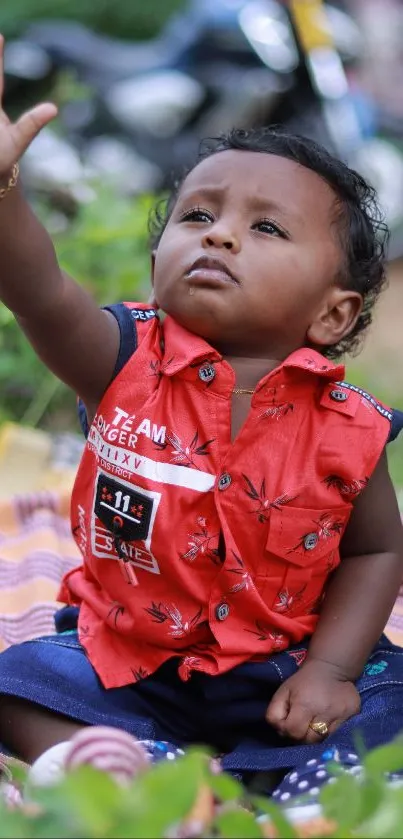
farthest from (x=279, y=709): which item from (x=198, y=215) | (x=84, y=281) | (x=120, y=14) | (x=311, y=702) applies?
(x=120, y=14)

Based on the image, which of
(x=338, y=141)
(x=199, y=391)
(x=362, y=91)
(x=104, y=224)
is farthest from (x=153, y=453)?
(x=362, y=91)

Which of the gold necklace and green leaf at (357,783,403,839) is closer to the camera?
green leaf at (357,783,403,839)

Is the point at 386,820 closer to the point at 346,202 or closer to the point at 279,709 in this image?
the point at 279,709

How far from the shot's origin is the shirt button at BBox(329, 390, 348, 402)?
1.73m

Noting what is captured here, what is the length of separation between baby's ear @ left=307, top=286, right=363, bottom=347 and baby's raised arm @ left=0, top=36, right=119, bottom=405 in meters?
0.32

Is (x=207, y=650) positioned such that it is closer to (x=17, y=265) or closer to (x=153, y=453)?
(x=153, y=453)

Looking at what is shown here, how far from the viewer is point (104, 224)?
3506mm

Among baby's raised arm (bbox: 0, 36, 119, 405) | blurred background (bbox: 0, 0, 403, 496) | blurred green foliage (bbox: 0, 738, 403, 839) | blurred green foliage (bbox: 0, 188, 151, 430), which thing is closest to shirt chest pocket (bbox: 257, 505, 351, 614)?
baby's raised arm (bbox: 0, 36, 119, 405)

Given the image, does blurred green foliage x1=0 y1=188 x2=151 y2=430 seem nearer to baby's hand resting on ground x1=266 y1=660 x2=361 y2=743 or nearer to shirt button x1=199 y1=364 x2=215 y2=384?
shirt button x1=199 y1=364 x2=215 y2=384

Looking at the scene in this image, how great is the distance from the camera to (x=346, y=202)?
71.1 inches

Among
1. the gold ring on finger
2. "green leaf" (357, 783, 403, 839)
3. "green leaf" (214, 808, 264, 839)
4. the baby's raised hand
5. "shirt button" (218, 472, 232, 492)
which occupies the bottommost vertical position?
the gold ring on finger

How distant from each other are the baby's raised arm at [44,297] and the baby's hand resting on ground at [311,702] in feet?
1.62

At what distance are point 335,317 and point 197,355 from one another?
0.92 ft

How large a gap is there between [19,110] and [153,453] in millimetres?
Answer: 4001
